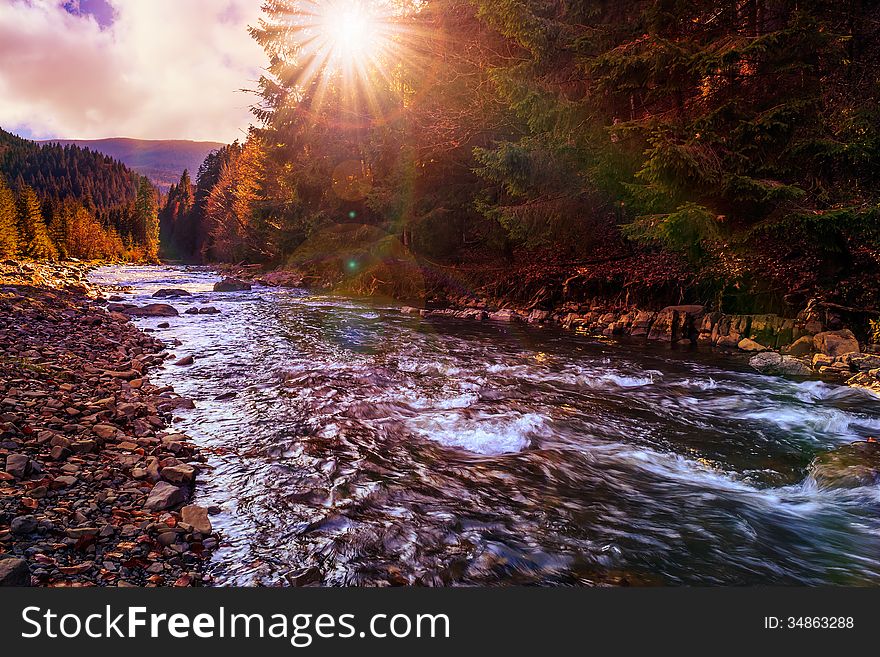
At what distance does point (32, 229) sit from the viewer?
5212cm

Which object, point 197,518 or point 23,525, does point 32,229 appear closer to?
point 23,525

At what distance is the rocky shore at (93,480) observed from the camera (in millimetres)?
2607

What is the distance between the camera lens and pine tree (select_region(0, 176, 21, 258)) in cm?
4225

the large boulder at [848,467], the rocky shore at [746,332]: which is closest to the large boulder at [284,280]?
the rocky shore at [746,332]

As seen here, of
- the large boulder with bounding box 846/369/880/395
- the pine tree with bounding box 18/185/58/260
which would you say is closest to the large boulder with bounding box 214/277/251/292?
the large boulder with bounding box 846/369/880/395

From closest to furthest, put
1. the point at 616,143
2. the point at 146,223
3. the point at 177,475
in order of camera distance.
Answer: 1. the point at 177,475
2. the point at 616,143
3. the point at 146,223

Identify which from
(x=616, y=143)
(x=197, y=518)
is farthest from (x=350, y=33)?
(x=197, y=518)

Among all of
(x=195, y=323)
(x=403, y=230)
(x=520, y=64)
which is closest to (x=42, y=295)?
(x=195, y=323)

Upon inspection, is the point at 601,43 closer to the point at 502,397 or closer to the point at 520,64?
the point at 520,64

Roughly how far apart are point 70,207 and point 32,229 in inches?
798

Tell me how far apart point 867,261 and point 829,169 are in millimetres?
2282

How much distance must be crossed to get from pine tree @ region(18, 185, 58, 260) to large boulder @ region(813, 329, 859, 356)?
224 feet

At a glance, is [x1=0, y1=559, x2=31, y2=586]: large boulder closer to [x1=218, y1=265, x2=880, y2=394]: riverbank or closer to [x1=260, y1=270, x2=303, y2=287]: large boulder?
[x1=218, y1=265, x2=880, y2=394]: riverbank

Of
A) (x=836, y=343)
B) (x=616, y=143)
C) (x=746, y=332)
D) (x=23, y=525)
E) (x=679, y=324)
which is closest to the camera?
(x=23, y=525)
